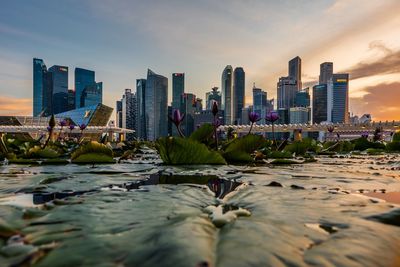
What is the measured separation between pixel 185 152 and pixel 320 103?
19648 centimetres

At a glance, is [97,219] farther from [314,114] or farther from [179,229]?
[314,114]

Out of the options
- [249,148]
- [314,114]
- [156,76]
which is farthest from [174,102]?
[249,148]

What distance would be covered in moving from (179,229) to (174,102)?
19679 cm

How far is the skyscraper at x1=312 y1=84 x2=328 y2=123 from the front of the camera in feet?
577

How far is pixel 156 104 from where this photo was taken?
18350 cm

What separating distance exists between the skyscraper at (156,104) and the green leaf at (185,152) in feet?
532

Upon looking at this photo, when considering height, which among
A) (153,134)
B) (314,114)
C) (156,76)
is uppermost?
(156,76)

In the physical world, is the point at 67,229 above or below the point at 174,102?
below

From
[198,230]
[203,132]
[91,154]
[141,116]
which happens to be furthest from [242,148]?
[141,116]

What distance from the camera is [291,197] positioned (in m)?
1.57

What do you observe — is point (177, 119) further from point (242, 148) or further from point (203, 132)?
point (242, 148)

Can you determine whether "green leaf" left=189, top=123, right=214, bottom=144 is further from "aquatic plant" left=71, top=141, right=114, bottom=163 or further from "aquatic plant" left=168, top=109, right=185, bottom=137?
"aquatic plant" left=71, top=141, right=114, bottom=163

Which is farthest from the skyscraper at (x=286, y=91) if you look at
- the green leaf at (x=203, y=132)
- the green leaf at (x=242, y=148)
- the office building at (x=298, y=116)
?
the green leaf at (x=203, y=132)

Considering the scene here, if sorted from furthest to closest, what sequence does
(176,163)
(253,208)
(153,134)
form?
1. (153,134)
2. (176,163)
3. (253,208)
